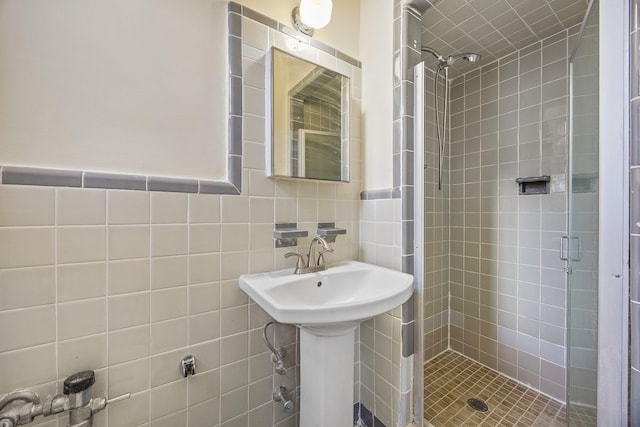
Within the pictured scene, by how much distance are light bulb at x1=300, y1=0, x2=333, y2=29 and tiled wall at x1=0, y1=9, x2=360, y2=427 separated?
0.12 metres

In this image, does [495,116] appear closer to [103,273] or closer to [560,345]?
[560,345]

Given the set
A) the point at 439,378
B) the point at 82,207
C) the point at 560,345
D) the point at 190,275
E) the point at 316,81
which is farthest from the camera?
the point at 439,378

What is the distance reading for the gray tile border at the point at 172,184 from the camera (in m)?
0.85

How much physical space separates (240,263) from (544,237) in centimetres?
187

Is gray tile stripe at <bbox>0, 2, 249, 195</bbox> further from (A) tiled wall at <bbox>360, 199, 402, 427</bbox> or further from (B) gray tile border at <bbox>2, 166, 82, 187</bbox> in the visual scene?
(A) tiled wall at <bbox>360, 199, 402, 427</bbox>

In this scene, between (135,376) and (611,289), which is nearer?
(611,289)

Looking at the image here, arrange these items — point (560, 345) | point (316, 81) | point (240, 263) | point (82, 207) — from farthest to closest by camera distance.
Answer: point (560, 345)
point (316, 81)
point (240, 263)
point (82, 207)

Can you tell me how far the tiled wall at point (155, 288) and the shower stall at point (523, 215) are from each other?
2.36ft

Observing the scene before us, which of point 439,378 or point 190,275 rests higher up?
point 190,275

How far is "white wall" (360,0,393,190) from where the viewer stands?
48.0 inches

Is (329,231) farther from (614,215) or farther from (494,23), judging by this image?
(494,23)

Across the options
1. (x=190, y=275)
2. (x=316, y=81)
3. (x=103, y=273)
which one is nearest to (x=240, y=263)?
(x=190, y=275)

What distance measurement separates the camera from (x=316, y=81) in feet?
3.86

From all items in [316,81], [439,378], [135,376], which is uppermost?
[316,81]
